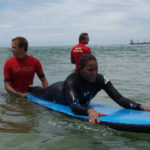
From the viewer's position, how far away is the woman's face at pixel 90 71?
3840 mm

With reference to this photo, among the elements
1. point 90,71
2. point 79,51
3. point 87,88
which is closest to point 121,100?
point 87,88

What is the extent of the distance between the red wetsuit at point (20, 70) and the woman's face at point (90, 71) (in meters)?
1.53

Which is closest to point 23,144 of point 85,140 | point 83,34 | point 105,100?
point 85,140

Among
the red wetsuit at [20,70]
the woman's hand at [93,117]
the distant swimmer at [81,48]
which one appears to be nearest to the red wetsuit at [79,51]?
the distant swimmer at [81,48]

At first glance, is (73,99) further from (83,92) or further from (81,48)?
(81,48)

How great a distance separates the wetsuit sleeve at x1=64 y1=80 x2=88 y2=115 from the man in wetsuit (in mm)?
1373

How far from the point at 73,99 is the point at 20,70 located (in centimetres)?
167

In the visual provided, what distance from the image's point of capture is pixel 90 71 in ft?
12.7

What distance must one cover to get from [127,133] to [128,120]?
18cm

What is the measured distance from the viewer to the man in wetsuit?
4.98 metres

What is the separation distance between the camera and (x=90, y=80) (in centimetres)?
402

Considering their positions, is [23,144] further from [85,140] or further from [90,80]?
[90,80]

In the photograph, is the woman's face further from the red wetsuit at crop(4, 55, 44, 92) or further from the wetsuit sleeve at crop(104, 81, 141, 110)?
the red wetsuit at crop(4, 55, 44, 92)

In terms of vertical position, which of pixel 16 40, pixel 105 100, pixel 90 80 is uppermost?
pixel 16 40
